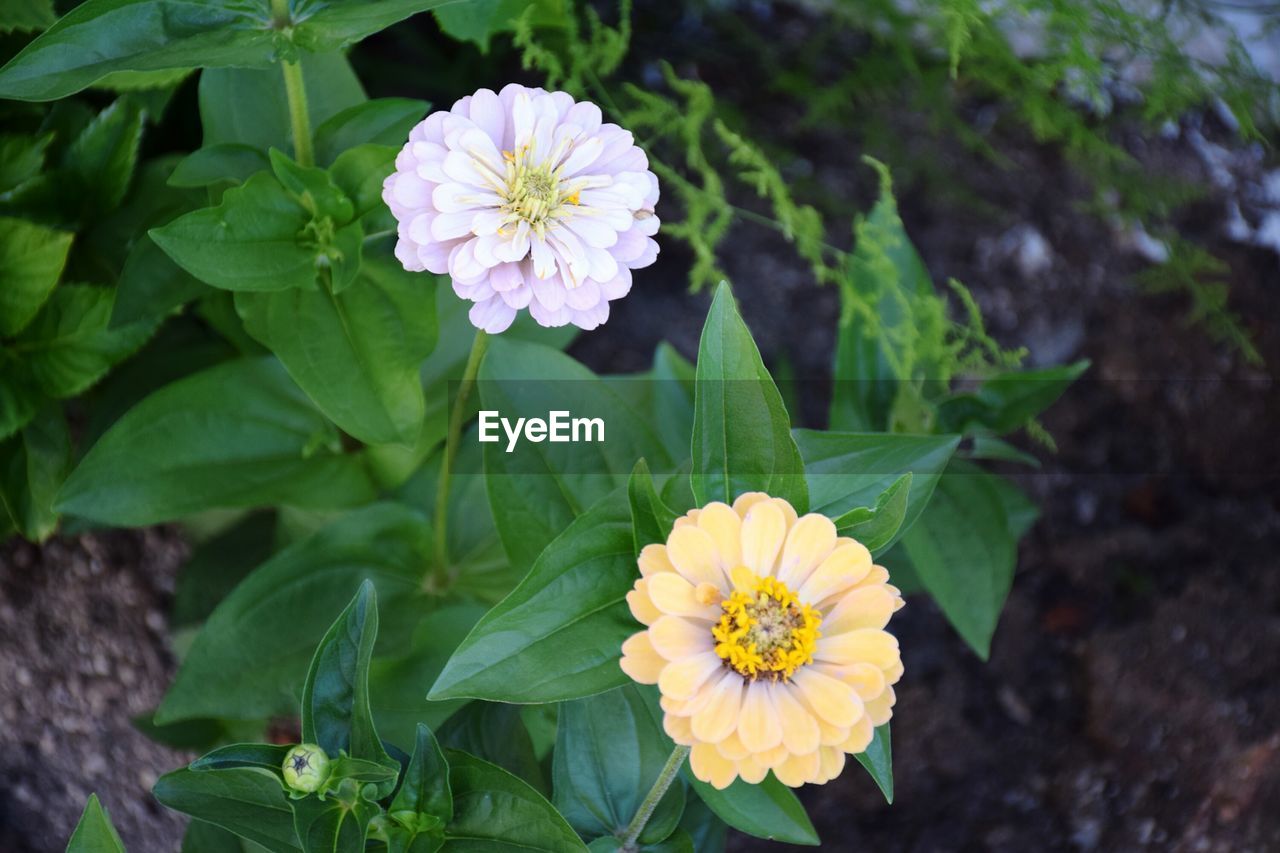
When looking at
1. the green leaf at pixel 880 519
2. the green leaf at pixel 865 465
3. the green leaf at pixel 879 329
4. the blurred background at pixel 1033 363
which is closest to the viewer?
the green leaf at pixel 880 519

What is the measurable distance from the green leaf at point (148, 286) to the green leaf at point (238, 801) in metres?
0.47

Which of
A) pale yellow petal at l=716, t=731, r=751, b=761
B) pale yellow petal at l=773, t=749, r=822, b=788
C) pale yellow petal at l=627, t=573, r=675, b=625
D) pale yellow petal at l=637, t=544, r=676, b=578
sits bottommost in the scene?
pale yellow petal at l=773, t=749, r=822, b=788

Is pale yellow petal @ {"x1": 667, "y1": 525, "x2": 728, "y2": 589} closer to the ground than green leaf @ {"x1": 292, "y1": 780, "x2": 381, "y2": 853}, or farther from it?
farther from it

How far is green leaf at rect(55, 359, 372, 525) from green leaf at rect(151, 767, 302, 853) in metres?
0.36

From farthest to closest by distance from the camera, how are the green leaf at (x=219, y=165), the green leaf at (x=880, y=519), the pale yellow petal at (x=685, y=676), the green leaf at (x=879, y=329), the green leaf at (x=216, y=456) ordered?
1. the green leaf at (x=879, y=329)
2. the green leaf at (x=216, y=456)
3. the green leaf at (x=219, y=165)
4. the green leaf at (x=880, y=519)
5. the pale yellow petal at (x=685, y=676)

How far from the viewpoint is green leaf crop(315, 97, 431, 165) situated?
3.36 ft

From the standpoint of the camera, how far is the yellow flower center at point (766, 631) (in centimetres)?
72

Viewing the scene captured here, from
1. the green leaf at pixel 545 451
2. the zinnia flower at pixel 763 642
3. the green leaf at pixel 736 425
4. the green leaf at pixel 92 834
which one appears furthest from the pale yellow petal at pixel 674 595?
the green leaf at pixel 92 834

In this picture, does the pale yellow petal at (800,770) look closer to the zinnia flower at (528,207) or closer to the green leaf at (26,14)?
the zinnia flower at (528,207)

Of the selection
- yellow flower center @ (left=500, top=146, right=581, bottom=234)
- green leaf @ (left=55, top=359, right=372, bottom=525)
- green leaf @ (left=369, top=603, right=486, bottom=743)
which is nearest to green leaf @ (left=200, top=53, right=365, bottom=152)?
green leaf @ (left=55, top=359, right=372, bottom=525)

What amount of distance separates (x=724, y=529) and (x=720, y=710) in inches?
4.6

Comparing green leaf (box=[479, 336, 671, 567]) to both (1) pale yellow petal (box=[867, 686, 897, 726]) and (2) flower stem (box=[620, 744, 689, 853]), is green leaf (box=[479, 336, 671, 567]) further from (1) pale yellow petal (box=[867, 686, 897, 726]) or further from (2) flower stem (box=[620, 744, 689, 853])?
(1) pale yellow petal (box=[867, 686, 897, 726])

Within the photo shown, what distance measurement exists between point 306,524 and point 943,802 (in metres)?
0.93

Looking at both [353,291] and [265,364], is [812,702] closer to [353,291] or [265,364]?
[353,291]
